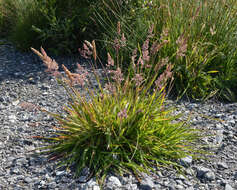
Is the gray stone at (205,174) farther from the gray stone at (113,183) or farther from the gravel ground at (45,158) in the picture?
the gray stone at (113,183)

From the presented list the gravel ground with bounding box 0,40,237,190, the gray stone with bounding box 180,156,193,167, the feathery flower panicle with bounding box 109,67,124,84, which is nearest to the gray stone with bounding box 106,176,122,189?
the gravel ground with bounding box 0,40,237,190

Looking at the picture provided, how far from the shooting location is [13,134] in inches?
117

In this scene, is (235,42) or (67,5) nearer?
(235,42)

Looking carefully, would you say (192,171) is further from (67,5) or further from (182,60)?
(67,5)

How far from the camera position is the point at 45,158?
2619mm

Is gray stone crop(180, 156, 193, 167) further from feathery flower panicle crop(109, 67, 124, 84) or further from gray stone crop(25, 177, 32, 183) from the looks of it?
gray stone crop(25, 177, 32, 183)

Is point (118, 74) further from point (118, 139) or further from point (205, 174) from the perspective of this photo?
point (205, 174)

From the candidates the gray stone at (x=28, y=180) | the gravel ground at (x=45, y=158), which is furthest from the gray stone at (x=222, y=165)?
the gray stone at (x=28, y=180)

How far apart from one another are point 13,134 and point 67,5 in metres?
2.87

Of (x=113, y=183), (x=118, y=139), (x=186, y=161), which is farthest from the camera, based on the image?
(x=186, y=161)

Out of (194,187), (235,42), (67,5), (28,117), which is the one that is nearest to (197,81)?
(235,42)

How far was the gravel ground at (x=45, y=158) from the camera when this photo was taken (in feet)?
7.75

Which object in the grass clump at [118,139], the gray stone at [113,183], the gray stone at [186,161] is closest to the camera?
the gray stone at [113,183]

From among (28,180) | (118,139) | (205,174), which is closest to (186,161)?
(205,174)
